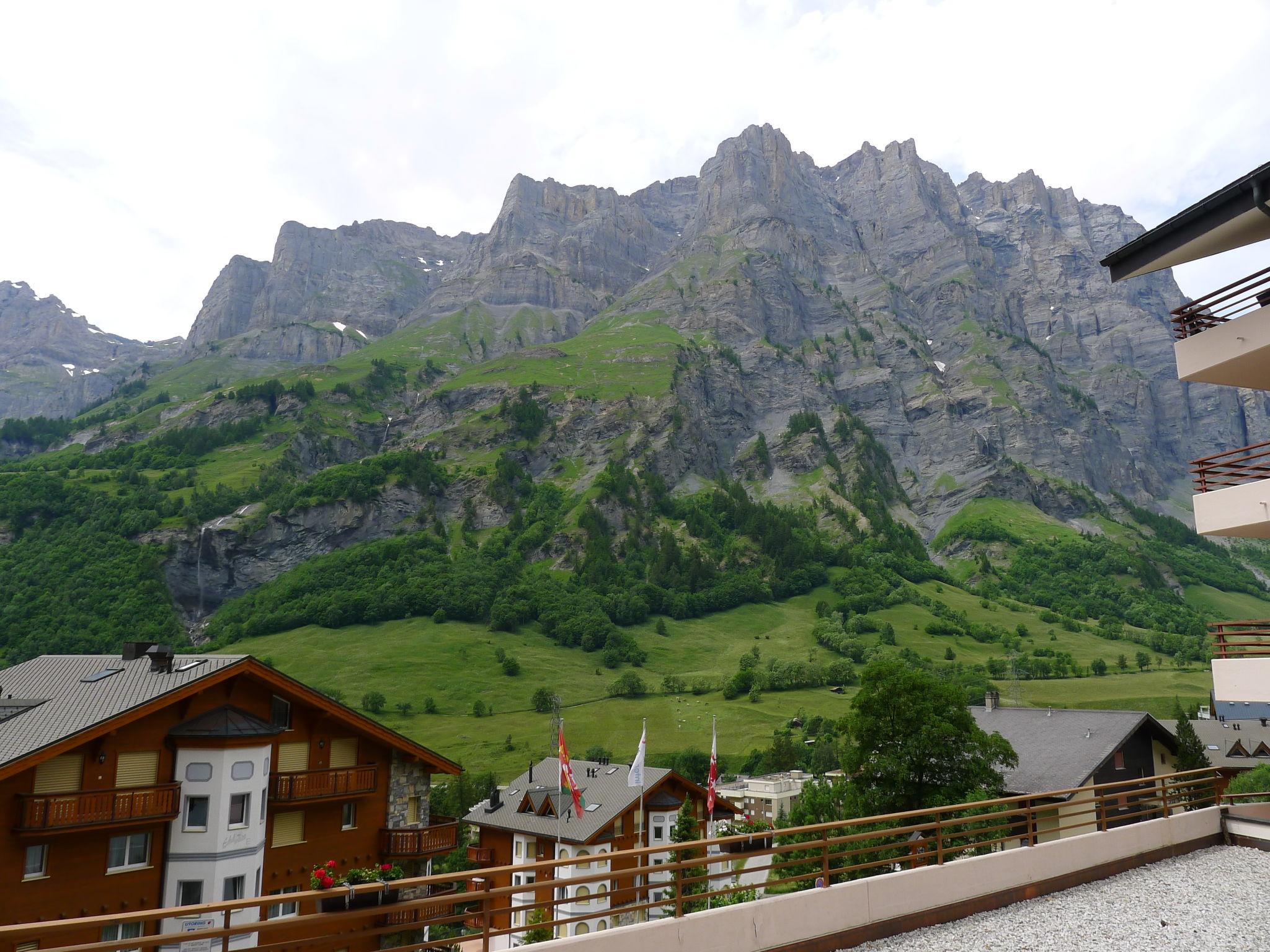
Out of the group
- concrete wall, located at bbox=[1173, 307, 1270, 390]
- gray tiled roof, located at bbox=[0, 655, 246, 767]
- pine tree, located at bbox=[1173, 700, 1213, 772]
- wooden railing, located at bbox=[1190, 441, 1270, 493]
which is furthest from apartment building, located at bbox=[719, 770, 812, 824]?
concrete wall, located at bbox=[1173, 307, 1270, 390]

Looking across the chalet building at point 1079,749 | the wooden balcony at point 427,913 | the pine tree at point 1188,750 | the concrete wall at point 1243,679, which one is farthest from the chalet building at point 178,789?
the pine tree at point 1188,750

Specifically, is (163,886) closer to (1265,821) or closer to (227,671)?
(227,671)

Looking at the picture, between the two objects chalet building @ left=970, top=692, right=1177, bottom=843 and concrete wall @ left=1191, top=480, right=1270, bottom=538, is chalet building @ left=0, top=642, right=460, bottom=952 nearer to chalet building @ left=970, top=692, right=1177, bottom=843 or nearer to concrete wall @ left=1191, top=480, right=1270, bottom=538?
concrete wall @ left=1191, top=480, right=1270, bottom=538

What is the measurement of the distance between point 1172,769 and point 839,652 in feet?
373

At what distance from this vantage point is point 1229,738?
79000mm

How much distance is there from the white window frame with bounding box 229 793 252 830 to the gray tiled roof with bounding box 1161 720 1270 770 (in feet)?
245

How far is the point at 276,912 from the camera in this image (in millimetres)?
26859

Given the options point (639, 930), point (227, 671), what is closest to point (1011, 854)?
point (639, 930)

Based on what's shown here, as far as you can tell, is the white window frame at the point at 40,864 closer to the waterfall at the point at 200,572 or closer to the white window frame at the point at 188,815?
the white window frame at the point at 188,815

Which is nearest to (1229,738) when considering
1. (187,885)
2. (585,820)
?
(585,820)

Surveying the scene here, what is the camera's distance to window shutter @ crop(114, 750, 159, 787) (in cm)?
2281

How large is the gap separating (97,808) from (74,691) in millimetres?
5216

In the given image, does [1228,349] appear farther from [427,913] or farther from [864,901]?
[427,913]

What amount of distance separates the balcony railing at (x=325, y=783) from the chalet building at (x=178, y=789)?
0.05 meters
